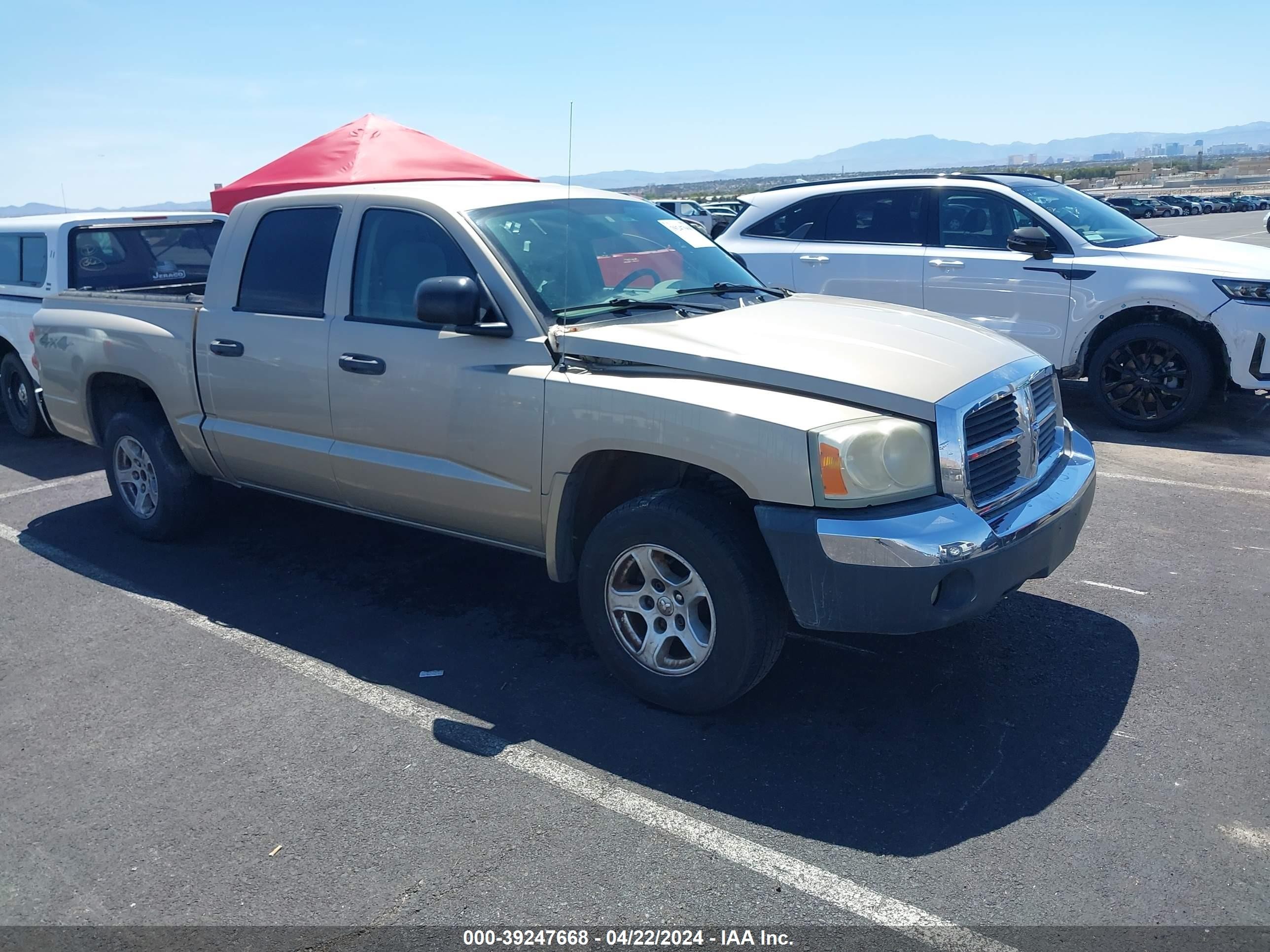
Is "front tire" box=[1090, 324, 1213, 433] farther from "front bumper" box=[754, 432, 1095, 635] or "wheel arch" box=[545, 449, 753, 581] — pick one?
"wheel arch" box=[545, 449, 753, 581]

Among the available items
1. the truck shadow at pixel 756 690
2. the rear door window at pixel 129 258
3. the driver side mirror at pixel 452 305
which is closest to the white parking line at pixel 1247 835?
the truck shadow at pixel 756 690

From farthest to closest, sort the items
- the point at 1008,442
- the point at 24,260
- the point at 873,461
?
the point at 24,260, the point at 1008,442, the point at 873,461

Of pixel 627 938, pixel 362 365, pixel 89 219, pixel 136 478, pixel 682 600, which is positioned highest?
pixel 89 219

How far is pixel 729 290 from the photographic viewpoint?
4.96 m

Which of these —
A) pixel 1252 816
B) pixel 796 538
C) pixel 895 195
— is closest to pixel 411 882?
pixel 796 538

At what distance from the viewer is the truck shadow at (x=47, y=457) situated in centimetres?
799

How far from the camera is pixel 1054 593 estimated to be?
4996 mm

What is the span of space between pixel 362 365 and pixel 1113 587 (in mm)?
3661

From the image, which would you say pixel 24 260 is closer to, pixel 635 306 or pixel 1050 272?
pixel 635 306

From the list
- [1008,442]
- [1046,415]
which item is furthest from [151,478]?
[1046,415]

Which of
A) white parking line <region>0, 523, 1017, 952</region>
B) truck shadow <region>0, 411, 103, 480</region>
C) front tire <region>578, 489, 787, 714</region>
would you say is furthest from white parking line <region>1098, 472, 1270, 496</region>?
truck shadow <region>0, 411, 103, 480</region>

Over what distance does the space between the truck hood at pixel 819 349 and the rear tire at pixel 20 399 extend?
6646 millimetres

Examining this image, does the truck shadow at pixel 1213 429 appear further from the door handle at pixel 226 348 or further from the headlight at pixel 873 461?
the door handle at pixel 226 348

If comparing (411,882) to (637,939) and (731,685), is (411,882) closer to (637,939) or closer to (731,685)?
(637,939)
